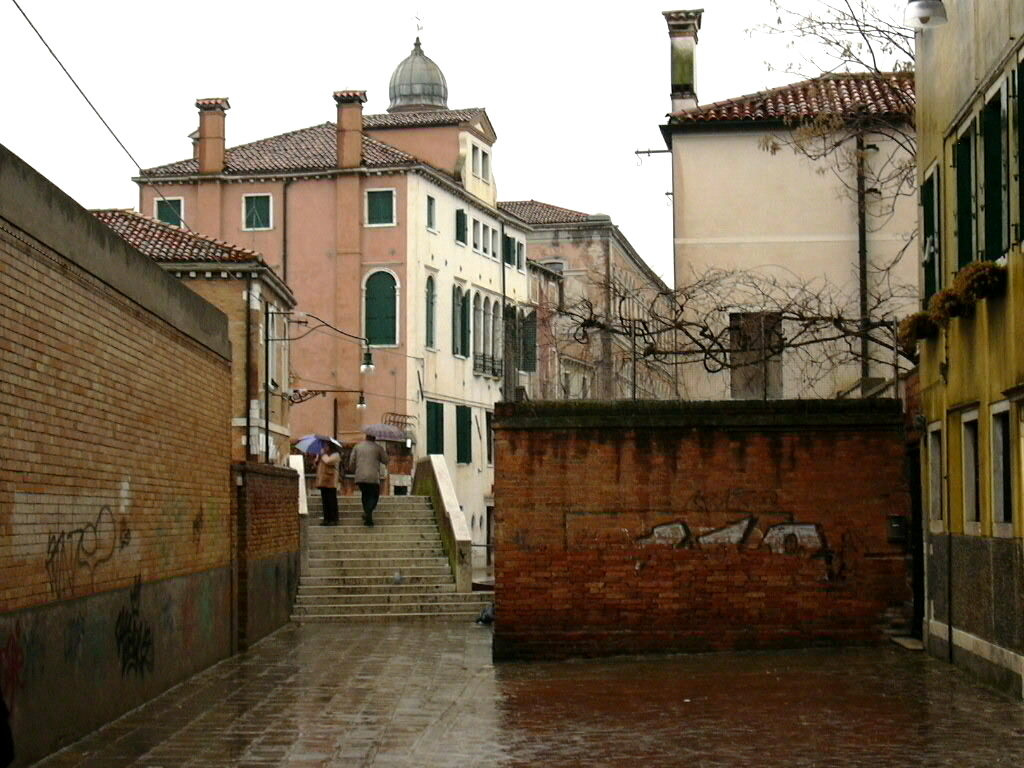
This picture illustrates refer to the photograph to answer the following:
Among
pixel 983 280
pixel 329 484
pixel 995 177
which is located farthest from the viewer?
pixel 329 484

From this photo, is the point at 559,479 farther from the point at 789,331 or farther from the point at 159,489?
the point at 789,331

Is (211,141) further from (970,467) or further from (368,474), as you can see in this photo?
(970,467)

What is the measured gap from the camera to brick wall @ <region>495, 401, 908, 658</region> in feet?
63.9

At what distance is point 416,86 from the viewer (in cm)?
7031

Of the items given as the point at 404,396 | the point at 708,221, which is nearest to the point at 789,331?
the point at 708,221

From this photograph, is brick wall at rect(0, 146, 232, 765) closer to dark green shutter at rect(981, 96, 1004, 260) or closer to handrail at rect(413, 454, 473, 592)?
dark green shutter at rect(981, 96, 1004, 260)

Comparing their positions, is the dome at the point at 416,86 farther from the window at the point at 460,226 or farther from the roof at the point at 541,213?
the window at the point at 460,226

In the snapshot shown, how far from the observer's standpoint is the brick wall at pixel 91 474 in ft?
39.1

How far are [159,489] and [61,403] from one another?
3.88m

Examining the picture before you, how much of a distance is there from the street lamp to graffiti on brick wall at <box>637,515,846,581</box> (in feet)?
21.6

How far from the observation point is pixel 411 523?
106 ft

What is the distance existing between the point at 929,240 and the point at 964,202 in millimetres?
1938

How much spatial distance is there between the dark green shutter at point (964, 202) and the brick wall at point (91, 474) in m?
7.99

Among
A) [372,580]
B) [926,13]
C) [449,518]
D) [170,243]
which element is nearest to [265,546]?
[372,580]
